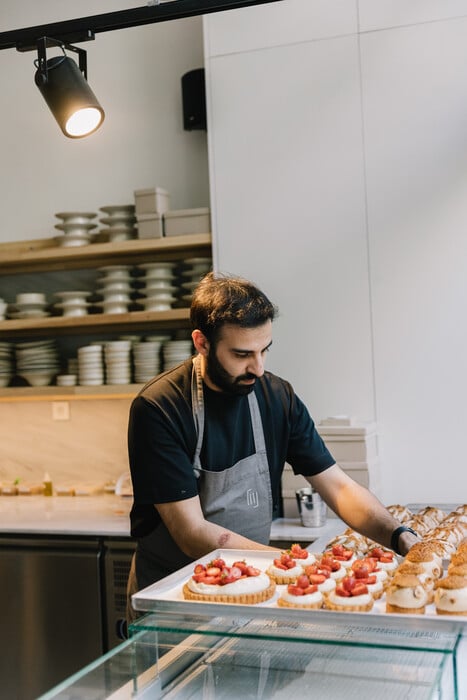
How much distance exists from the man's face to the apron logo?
13.6 inches

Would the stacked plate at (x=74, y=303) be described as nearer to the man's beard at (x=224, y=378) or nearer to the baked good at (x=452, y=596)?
the man's beard at (x=224, y=378)

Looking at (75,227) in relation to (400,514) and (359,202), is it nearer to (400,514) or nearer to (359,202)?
(359,202)

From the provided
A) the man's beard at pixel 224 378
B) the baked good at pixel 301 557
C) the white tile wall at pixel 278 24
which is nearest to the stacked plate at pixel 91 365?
the white tile wall at pixel 278 24

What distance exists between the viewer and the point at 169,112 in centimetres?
445

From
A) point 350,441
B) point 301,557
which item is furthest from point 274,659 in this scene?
point 350,441

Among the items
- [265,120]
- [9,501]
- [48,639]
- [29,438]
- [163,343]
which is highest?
[265,120]

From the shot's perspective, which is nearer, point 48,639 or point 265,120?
point 48,639

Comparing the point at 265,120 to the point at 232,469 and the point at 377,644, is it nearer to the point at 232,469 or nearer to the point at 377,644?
the point at 232,469

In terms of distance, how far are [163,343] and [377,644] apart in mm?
2840

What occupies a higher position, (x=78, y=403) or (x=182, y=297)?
(x=182, y=297)

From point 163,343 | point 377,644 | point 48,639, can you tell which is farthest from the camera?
point 163,343

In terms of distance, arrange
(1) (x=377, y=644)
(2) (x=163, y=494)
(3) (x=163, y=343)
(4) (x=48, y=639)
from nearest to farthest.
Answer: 1. (1) (x=377, y=644)
2. (2) (x=163, y=494)
3. (4) (x=48, y=639)
4. (3) (x=163, y=343)

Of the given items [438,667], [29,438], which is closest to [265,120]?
[29,438]

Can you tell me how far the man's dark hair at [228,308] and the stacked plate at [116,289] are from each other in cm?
184
